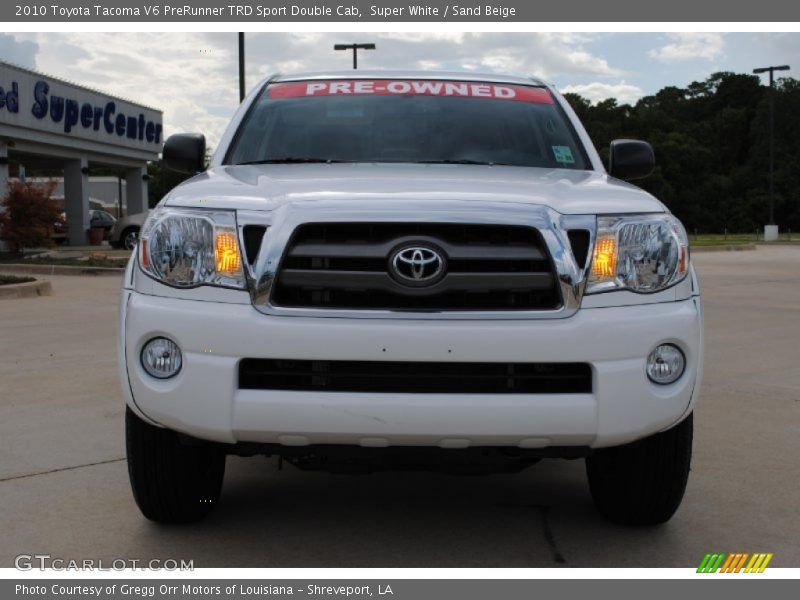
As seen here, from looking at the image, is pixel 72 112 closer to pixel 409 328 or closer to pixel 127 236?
pixel 127 236

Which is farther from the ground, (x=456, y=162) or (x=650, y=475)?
(x=456, y=162)

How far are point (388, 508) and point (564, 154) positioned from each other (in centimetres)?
179

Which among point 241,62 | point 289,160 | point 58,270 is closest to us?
point 289,160

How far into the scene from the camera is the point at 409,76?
5.02m

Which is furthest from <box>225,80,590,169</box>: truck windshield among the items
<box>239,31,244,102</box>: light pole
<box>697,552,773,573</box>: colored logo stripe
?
<box>239,31,244,102</box>: light pole

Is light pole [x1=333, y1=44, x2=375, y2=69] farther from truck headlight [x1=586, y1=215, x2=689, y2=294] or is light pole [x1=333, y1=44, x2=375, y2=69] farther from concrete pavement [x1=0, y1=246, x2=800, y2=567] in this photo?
truck headlight [x1=586, y1=215, x2=689, y2=294]

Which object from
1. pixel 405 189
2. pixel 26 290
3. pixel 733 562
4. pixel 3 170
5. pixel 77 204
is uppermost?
pixel 3 170

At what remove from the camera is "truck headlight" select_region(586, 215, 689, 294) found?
128 inches

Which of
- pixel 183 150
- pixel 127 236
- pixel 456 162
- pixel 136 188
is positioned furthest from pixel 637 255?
pixel 136 188

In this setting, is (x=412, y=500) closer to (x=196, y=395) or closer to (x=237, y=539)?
(x=237, y=539)

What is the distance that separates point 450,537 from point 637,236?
1.26 m

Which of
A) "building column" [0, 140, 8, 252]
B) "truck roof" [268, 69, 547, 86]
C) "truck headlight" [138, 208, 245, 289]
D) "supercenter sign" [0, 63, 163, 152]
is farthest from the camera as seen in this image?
"supercenter sign" [0, 63, 163, 152]

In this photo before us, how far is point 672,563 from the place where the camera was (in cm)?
337

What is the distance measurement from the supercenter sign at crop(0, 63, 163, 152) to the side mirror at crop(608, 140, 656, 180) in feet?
83.9
